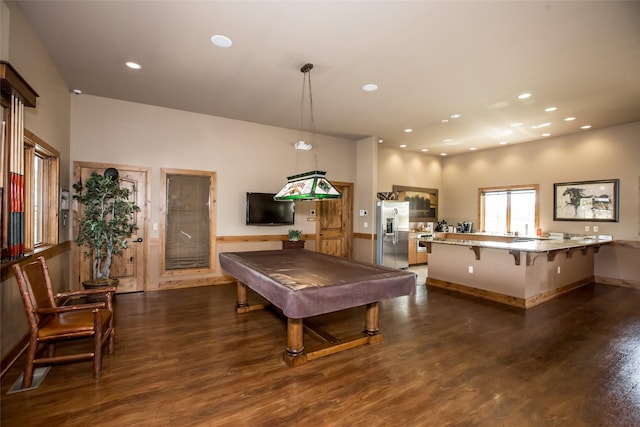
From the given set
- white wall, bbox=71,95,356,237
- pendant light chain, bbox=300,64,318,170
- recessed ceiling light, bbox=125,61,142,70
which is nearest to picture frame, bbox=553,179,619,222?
white wall, bbox=71,95,356,237

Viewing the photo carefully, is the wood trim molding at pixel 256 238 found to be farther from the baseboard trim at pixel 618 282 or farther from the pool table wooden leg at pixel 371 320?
the baseboard trim at pixel 618 282

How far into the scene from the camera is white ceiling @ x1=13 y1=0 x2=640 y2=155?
8.80 feet

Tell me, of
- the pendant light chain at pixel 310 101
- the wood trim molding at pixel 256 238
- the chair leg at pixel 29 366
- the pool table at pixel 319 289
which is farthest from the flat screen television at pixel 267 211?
the chair leg at pixel 29 366

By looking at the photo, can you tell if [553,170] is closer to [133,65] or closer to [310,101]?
[310,101]

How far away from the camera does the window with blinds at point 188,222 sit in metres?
5.41

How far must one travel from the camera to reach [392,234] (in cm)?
721

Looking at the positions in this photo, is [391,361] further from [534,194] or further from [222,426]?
[534,194]

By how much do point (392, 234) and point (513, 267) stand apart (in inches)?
113

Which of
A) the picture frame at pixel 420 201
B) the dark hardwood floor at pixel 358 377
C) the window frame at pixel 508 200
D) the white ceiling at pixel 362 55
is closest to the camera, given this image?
the dark hardwood floor at pixel 358 377

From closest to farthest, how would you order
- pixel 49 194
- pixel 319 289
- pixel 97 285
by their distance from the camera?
pixel 319 289, pixel 49 194, pixel 97 285

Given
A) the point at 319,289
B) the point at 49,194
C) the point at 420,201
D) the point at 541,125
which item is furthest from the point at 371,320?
the point at 420,201

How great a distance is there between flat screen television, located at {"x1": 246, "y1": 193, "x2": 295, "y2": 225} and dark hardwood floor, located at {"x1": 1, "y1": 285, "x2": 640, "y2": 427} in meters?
2.36

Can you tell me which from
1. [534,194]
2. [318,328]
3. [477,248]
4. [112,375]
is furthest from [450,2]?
[534,194]

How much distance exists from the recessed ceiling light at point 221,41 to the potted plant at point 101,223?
2632 millimetres
